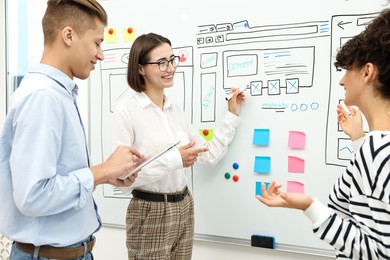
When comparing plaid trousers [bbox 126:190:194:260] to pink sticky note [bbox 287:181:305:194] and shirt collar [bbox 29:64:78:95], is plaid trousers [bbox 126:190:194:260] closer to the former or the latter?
pink sticky note [bbox 287:181:305:194]

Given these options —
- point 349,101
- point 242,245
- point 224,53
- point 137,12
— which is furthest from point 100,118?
point 349,101

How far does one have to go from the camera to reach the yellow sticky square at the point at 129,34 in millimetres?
2389

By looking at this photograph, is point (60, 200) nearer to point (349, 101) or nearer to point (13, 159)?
point (13, 159)

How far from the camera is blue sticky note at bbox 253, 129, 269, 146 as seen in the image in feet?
6.55

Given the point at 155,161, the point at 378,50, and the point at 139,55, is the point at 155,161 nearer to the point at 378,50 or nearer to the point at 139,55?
the point at 139,55

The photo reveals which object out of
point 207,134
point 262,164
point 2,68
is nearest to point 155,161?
point 207,134

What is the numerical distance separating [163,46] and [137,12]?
1.86ft

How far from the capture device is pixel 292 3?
6.32 ft

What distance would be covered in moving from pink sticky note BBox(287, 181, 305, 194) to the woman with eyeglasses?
0.45 m

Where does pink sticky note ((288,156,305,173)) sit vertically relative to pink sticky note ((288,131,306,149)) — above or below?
below

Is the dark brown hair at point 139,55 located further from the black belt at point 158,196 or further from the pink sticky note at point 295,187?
the pink sticky note at point 295,187

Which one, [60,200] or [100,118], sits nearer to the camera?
[60,200]

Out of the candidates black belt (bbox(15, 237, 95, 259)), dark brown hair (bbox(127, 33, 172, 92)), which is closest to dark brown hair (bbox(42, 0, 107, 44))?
dark brown hair (bbox(127, 33, 172, 92))

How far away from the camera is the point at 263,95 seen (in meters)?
2.00
